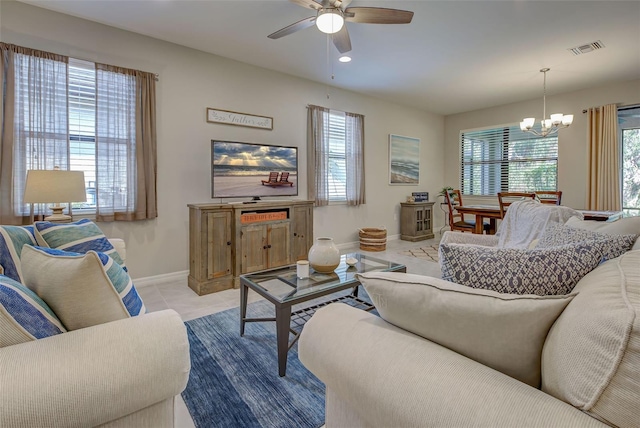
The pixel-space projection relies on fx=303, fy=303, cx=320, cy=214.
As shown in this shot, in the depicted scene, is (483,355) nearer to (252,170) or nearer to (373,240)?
(252,170)

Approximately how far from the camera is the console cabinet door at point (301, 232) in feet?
12.6

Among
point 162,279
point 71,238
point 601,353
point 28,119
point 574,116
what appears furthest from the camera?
point 574,116

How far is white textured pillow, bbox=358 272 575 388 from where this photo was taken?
2.31 feet

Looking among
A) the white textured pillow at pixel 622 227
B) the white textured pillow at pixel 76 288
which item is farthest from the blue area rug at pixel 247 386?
the white textured pillow at pixel 622 227

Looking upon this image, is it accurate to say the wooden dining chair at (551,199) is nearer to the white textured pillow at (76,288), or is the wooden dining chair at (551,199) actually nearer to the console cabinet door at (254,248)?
the console cabinet door at (254,248)

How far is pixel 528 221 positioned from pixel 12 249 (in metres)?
3.16

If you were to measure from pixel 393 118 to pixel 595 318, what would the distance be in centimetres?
568

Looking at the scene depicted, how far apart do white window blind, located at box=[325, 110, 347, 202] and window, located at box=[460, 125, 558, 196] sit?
3171 millimetres

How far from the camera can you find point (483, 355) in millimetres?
756

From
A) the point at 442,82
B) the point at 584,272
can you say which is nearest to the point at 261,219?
the point at 584,272

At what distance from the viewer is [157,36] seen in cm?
323

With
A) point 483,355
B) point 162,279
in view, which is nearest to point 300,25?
point 483,355

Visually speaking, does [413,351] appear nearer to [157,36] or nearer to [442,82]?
[157,36]

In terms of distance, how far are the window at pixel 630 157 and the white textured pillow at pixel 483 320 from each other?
5732 millimetres
